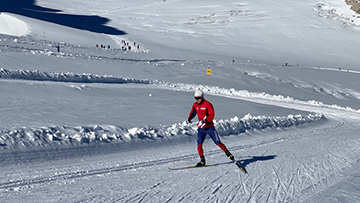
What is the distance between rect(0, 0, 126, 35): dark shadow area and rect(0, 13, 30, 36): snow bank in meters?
18.8

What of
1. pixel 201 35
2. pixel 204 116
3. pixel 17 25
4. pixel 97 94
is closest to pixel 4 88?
pixel 97 94

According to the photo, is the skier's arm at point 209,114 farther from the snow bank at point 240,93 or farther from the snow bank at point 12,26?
the snow bank at point 12,26

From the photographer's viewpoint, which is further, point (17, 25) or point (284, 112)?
point (17, 25)

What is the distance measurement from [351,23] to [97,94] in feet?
312

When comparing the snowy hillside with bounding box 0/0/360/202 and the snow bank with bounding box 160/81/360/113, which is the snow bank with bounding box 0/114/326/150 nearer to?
the snowy hillside with bounding box 0/0/360/202

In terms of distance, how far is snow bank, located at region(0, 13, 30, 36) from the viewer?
200 feet

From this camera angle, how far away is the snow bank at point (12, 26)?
200ft

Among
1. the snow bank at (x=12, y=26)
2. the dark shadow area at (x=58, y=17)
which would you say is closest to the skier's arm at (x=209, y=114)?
the snow bank at (x=12, y=26)

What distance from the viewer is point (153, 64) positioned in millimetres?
40156

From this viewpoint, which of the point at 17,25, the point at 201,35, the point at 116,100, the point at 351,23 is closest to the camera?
the point at 116,100

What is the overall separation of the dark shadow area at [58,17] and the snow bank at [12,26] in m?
18.8

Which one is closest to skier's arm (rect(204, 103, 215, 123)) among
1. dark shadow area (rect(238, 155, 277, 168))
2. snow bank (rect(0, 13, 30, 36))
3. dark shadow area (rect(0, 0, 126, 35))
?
dark shadow area (rect(238, 155, 277, 168))

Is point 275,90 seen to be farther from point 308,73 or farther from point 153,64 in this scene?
point 308,73

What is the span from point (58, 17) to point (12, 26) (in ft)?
134
